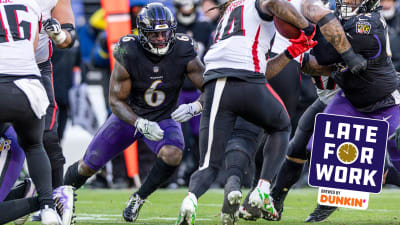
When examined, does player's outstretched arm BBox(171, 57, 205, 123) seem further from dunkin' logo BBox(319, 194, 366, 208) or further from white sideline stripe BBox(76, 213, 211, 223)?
dunkin' logo BBox(319, 194, 366, 208)

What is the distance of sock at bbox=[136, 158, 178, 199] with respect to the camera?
616cm

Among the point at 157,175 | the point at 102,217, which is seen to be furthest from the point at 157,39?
the point at 102,217

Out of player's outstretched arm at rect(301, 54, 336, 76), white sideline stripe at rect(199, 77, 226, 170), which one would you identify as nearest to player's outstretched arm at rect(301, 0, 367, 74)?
player's outstretched arm at rect(301, 54, 336, 76)

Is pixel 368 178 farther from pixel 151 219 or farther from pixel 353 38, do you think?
pixel 151 219

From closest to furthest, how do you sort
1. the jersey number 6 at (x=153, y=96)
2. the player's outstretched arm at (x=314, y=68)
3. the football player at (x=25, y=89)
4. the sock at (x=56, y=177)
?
the football player at (x=25, y=89), the sock at (x=56, y=177), the player's outstretched arm at (x=314, y=68), the jersey number 6 at (x=153, y=96)

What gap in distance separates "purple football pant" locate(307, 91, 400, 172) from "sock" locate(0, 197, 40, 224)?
2.29 m

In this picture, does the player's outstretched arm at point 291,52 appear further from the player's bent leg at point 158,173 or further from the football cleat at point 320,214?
the football cleat at point 320,214

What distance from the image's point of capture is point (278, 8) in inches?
200

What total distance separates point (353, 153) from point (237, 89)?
1.06 meters

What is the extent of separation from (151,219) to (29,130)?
6.60ft

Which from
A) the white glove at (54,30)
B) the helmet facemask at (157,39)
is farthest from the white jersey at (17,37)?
the helmet facemask at (157,39)

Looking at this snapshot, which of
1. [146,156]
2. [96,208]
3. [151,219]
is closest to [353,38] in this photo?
[151,219]

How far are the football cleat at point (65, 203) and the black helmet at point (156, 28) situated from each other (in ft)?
4.23

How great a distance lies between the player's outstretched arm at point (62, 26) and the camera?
5.31 meters
